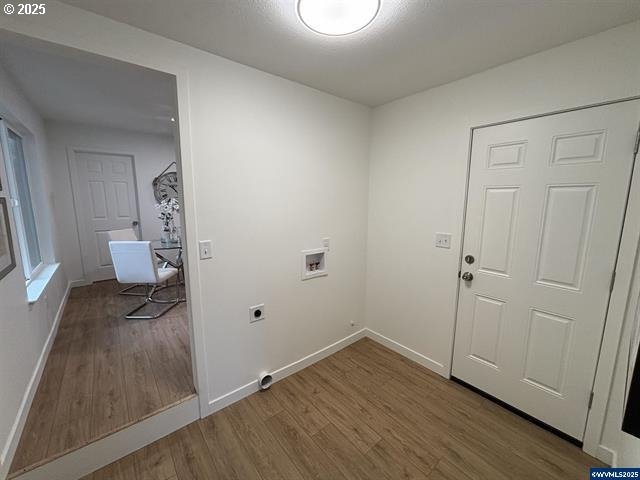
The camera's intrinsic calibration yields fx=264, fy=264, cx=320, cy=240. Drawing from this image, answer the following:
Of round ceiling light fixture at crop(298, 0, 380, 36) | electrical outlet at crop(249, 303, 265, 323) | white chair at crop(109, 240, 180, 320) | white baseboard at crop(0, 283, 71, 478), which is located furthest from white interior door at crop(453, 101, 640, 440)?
white chair at crop(109, 240, 180, 320)


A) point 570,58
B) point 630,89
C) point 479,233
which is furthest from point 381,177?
point 630,89

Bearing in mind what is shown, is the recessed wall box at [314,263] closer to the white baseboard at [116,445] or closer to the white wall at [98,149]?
the white baseboard at [116,445]

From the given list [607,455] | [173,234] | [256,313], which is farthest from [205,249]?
[607,455]

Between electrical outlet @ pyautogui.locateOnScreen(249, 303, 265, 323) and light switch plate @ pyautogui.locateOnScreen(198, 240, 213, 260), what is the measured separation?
0.53 m

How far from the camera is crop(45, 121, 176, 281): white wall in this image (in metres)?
3.64

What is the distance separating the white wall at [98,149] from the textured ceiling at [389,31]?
2159 millimetres

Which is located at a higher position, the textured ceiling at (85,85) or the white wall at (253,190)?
the textured ceiling at (85,85)

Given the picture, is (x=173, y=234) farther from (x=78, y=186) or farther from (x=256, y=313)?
(x=256, y=313)

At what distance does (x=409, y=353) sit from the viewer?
8.12 feet

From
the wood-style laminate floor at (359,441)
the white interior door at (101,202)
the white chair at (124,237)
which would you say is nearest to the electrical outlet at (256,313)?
the wood-style laminate floor at (359,441)

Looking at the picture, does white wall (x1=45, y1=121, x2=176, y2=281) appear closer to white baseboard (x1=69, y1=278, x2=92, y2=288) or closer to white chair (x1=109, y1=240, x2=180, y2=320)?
white baseboard (x1=69, y1=278, x2=92, y2=288)

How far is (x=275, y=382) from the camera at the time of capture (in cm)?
216

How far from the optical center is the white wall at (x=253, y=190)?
1501mm

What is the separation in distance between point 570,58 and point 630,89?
337mm
